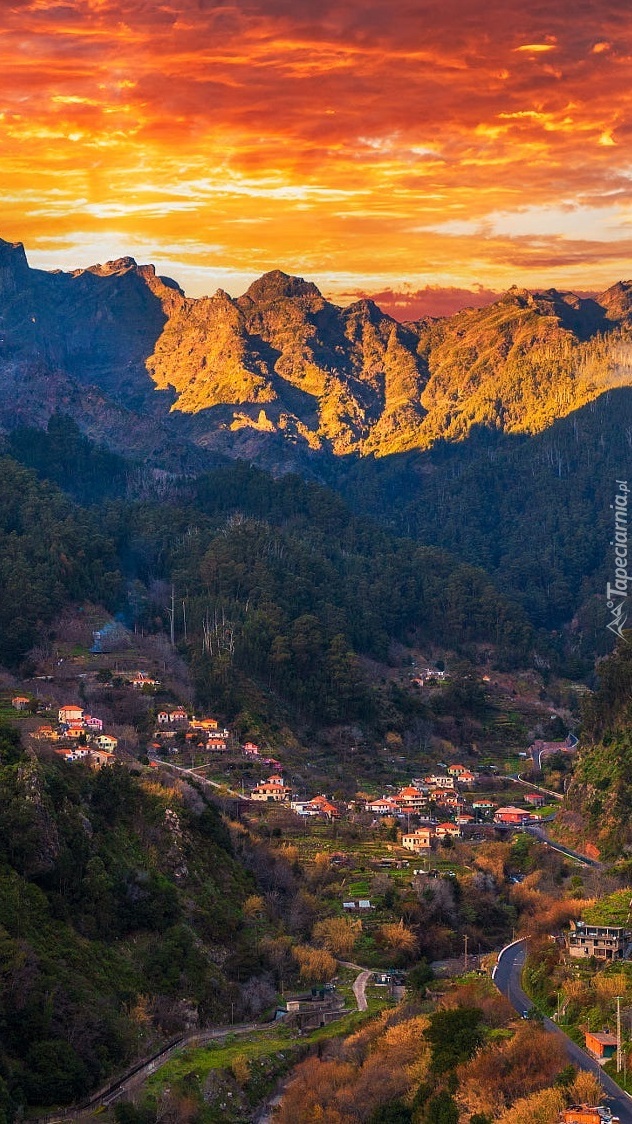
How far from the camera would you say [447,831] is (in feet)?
252

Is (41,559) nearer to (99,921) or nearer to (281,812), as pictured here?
(281,812)

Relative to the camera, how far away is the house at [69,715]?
251 feet

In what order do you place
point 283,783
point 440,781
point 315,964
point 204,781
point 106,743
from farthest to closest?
point 440,781, point 283,783, point 204,781, point 106,743, point 315,964

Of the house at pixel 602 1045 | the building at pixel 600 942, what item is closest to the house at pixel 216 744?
the building at pixel 600 942

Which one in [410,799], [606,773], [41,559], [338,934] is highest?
[41,559]

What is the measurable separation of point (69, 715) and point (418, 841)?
15.3 metres

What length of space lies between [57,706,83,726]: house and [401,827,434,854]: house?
47.2ft

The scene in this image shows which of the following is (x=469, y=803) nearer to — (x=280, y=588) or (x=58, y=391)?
(x=280, y=588)

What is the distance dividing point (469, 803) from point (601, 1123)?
165 ft

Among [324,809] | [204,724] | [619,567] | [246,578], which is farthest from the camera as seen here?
[619,567]

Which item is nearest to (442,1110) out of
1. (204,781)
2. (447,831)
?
(447,831)

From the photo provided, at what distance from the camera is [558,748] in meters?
104

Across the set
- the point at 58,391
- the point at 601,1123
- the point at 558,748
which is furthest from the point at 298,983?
the point at 58,391

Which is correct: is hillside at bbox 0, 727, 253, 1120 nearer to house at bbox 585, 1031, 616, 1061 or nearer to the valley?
the valley
